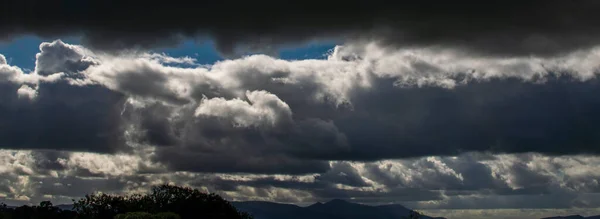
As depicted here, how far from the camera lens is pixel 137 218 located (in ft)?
651
